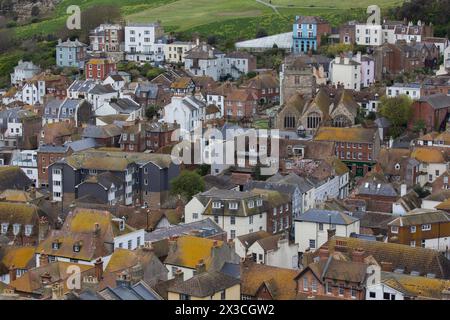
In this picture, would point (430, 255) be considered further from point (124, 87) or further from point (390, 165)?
point (124, 87)

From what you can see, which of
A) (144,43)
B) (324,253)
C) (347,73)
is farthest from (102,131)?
(324,253)

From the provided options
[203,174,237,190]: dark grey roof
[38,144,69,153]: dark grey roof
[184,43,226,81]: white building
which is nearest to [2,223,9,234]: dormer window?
[203,174,237,190]: dark grey roof

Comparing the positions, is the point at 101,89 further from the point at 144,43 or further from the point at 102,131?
the point at 144,43

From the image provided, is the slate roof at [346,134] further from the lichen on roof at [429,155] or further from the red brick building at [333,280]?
the red brick building at [333,280]

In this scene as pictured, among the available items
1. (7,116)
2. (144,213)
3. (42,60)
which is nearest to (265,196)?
(144,213)

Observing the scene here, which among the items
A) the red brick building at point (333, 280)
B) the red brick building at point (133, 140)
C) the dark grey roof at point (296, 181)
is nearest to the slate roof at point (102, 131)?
the red brick building at point (133, 140)
